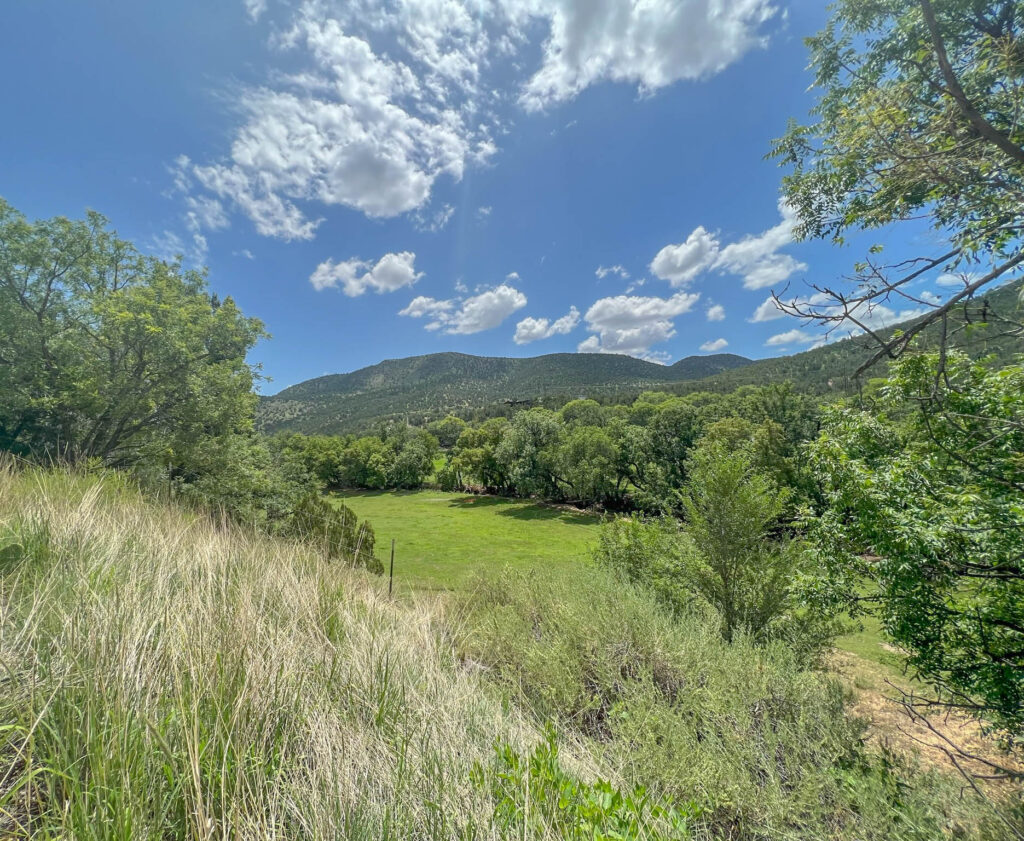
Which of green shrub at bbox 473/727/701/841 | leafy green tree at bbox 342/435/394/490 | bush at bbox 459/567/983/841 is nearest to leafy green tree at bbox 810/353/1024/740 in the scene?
bush at bbox 459/567/983/841

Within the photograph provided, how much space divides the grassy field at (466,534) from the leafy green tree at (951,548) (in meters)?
10.3

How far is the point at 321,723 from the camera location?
206 centimetres

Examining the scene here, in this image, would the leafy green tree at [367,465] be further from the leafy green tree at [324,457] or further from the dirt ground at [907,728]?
the dirt ground at [907,728]

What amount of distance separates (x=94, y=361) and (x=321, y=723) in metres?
14.1

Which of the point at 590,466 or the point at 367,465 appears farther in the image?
the point at 367,465

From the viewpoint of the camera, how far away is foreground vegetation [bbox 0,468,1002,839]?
1512 mm

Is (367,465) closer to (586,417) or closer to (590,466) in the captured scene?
(586,417)

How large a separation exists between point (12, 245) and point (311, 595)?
16128mm

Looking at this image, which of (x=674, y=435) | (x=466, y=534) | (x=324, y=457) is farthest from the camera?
(x=324, y=457)

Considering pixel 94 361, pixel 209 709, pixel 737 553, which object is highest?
pixel 94 361

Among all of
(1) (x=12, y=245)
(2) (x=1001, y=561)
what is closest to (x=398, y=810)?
(2) (x=1001, y=561)

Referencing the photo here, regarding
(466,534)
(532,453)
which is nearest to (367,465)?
(532,453)

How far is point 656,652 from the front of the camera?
501 centimetres

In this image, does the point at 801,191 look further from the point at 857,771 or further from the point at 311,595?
the point at 311,595
